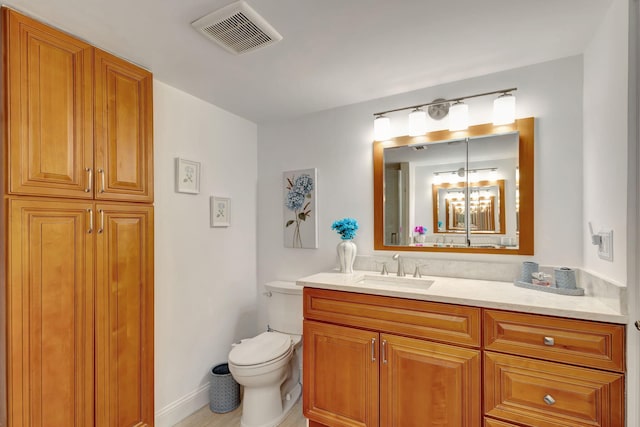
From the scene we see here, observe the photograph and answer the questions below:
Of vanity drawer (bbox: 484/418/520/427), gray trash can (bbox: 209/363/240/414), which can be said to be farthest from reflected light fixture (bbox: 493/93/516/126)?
gray trash can (bbox: 209/363/240/414)

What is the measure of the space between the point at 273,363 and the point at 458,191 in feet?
5.47

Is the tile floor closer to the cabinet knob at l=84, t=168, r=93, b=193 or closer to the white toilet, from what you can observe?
the white toilet

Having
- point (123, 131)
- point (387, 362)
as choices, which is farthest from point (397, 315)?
point (123, 131)

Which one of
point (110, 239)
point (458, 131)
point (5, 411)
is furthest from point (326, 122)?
point (5, 411)

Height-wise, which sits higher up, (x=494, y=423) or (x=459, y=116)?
(x=459, y=116)

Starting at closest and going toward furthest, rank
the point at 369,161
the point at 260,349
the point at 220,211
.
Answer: the point at 260,349, the point at 369,161, the point at 220,211

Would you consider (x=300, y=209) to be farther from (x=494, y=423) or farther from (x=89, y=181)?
(x=494, y=423)

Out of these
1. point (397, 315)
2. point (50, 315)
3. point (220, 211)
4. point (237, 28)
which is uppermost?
point (237, 28)

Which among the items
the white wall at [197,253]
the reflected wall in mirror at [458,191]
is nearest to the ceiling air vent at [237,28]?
the white wall at [197,253]

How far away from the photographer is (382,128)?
2.26 metres

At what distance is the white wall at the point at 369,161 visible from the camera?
1.76 m

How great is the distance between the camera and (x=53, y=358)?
1378 mm

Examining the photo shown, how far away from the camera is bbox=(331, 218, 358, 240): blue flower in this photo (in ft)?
7.46

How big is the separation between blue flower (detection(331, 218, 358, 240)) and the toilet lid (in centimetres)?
86
